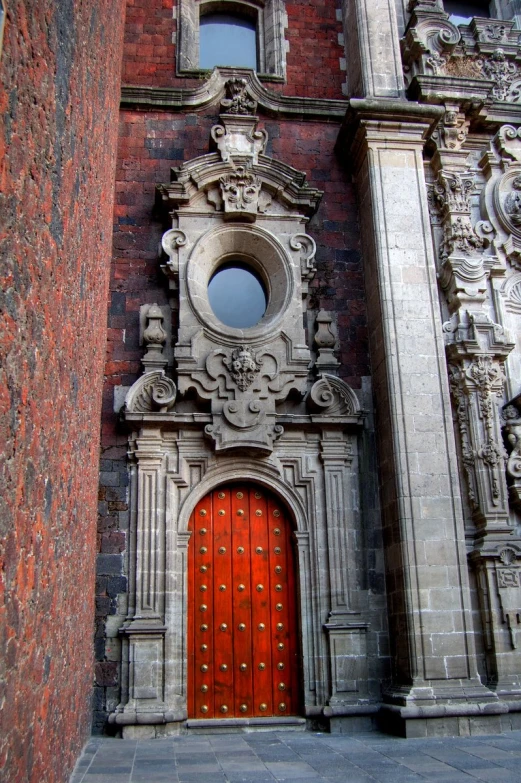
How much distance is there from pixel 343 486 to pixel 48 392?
5.11 metres

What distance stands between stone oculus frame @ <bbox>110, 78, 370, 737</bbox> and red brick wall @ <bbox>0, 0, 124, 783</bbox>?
1.21m

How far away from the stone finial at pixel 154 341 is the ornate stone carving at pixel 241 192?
1.64 meters

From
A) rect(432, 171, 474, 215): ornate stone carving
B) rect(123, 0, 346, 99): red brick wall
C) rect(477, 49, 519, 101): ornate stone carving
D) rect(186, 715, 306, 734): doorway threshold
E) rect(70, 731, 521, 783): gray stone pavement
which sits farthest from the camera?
rect(477, 49, 519, 101): ornate stone carving

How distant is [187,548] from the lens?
859 cm

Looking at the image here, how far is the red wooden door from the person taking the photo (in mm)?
8336

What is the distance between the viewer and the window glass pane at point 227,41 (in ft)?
37.1

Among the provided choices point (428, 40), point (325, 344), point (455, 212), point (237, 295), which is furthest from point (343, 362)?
point (428, 40)

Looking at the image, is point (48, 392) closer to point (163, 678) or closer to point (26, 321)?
point (26, 321)

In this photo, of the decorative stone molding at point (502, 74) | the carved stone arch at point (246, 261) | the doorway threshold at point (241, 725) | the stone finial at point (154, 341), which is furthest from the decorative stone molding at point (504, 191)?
the doorway threshold at point (241, 725)

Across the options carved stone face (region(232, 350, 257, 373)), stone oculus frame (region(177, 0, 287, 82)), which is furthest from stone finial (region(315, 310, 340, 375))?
stone oculus frame (region(177, 0, 287, 82))

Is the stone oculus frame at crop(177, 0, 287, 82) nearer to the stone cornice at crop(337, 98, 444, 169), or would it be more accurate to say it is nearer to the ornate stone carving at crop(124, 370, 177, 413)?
the stone cornice at crop(337, 98, 444, 169)

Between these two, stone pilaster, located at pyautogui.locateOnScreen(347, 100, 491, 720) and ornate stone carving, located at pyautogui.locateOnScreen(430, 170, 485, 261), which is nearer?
stone pilaster, located at pyautogui.locateOnScreen(347, 100, 491, 720)

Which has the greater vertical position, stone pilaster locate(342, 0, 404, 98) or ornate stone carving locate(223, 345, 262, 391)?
stone pilaster locate(342, 0, 404, 98)

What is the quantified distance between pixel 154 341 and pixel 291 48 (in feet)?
16.7
